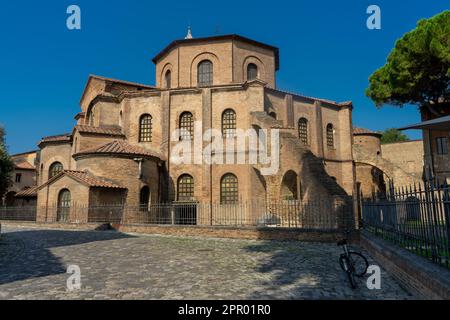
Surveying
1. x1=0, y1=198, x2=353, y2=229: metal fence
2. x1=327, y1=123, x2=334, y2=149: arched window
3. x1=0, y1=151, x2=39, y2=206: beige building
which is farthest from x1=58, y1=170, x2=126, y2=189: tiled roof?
x1=0, y1=151, x2=39, y2=206: beige building

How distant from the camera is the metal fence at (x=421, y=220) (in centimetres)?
471

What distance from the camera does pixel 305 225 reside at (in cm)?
1373

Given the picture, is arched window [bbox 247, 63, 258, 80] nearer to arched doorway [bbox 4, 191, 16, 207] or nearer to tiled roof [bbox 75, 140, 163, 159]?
tiled roof [bbox 75, 140, 163, 159]

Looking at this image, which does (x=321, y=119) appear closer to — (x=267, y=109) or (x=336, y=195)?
(x=267, y=109)

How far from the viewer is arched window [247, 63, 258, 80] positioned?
2639 cm

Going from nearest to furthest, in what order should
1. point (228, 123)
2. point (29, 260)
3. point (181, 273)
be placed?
point (181, 273) → point (29, 260) → point (228, 123)

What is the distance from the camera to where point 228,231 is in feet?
47.2

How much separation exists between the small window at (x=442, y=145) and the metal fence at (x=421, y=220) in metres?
22.3

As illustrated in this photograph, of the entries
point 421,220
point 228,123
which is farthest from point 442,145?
point 421,220

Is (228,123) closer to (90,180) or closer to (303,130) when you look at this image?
(303,130)

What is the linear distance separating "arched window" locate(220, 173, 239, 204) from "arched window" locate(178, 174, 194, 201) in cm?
222

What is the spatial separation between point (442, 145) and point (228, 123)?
1827 cm

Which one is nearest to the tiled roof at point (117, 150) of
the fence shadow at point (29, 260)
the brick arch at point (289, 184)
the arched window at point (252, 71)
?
the fence shadow at point (29, 260)
